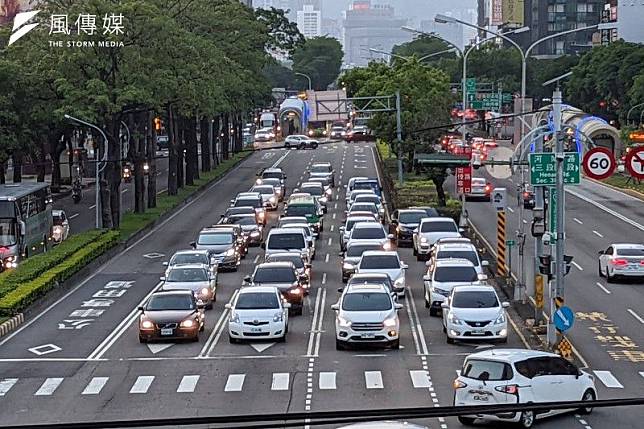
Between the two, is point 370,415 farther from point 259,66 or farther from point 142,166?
point 259,66

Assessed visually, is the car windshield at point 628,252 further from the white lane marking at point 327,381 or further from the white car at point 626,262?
the white lane marking at point 327,381

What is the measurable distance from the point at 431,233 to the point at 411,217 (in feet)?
16.4

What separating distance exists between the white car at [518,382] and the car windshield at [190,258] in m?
21.0

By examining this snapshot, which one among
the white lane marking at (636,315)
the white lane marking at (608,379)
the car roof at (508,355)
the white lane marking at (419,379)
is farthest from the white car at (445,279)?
the car roof at (508,355)

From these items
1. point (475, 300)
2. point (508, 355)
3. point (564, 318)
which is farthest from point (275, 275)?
point (508, 355)

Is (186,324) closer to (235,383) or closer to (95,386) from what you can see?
→ (95,386)

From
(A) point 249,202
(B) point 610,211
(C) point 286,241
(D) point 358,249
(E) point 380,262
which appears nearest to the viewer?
(E) point 380,262

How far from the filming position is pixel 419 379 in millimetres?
29047

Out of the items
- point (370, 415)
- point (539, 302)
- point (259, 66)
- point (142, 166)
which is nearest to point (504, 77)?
point (259, 66)

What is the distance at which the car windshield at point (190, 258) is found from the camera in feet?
143

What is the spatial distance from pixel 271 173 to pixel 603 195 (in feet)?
68.1

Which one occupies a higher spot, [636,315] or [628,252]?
[628,252]

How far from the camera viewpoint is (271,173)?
81.5 m

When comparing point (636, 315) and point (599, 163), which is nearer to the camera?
point (599, 163)
